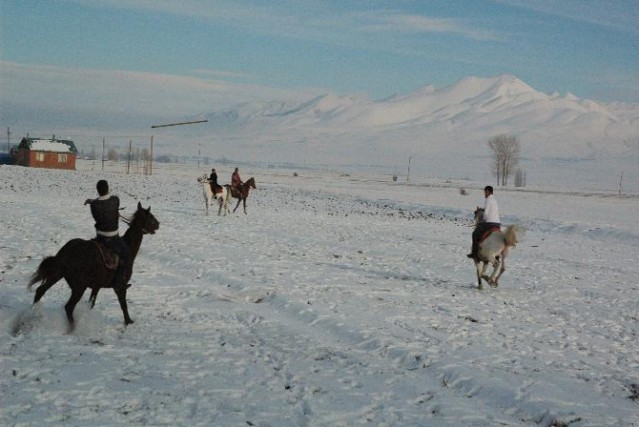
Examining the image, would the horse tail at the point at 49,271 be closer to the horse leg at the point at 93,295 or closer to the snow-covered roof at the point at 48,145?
the horse leg at the point at 93,295

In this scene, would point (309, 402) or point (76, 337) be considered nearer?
point (309, 402)

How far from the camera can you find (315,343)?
1105cm

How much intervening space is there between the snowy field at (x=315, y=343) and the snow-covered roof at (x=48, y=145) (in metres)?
82.6

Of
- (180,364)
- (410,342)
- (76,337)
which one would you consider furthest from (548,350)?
(76,337)

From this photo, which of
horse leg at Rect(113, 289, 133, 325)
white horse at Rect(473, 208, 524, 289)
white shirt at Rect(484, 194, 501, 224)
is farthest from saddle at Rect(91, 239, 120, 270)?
white shirt at Rect(484, 194, 501, 224)

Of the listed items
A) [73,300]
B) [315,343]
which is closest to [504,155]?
[315,343]

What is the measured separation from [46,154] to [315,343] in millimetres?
96397

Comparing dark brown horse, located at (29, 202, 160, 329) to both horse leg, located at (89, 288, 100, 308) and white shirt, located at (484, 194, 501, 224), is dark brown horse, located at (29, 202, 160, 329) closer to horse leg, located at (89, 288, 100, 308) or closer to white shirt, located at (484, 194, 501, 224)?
horse leg, located at (89, 288, 100, 308)

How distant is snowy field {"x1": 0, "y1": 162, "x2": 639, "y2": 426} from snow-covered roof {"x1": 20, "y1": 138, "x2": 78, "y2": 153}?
82.6m

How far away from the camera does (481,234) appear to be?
17219 mm

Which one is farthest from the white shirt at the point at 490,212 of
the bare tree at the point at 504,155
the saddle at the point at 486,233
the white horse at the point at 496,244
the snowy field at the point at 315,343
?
the bare tree at the point at 504,155

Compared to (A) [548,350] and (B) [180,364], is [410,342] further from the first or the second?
(B) [180,364]

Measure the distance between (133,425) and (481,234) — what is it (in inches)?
480

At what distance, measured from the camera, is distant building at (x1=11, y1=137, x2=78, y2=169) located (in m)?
96.6
